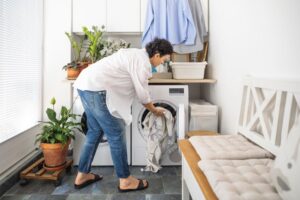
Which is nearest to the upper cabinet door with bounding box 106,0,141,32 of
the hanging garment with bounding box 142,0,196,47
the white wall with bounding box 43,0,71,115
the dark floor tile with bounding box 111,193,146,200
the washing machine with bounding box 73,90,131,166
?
the hanging garment with bounding box 142,0,196,47

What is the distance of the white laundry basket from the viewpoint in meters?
2.36

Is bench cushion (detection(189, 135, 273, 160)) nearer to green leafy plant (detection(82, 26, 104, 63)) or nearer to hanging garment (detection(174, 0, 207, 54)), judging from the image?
hanging garment (detection(174, 0, 207, 54))

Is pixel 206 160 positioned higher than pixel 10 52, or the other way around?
pixel 10 52

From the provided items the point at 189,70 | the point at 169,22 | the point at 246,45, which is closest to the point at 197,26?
the point at 169,22

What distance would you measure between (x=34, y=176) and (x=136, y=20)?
1.89 m

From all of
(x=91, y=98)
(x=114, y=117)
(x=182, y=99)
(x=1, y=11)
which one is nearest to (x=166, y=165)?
(x=182, y=99)

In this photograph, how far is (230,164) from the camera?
1.15 m

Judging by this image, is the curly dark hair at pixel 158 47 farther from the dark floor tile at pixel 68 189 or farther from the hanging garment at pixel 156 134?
the dark floor tile at pixel 68 189

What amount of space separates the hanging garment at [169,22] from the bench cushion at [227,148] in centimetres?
134

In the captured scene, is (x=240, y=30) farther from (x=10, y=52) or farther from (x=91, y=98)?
(x=10, y=52)

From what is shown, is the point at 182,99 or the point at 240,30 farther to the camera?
the point at 182,99

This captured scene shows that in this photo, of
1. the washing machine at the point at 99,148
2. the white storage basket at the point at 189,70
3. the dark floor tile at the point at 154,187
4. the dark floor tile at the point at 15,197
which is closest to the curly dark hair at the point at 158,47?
the white storage basket at the point at 189,70

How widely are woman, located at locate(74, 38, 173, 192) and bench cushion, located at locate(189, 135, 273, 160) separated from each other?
25.7 inches

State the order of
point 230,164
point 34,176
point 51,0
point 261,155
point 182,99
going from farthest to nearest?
point 51,0 < point 182,99 < point 34,176 < point 261,155 < point 230,164
